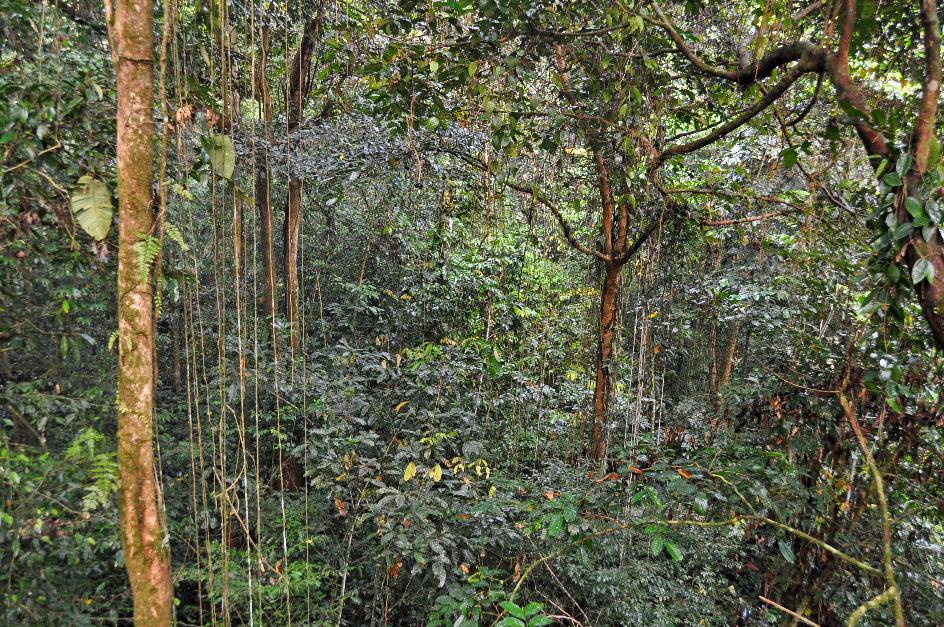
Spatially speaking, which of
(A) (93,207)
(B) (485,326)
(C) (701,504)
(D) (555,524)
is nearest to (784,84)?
(C) (701,504)

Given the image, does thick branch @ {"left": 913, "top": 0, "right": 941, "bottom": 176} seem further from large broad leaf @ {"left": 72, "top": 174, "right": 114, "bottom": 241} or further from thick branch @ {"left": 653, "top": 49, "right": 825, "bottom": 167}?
large broad leaf @ {"left": 72, "top": 174, "right": 114, "bottom": 241}

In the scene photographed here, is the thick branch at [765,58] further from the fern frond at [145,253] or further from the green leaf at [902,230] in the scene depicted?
the fern frond at [145,253]

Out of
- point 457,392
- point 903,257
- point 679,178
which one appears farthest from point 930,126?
point 457,392

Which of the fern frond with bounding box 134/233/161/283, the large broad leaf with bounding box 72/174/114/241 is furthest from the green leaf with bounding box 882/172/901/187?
the large broad leaf with bounding box 72/174/114/241

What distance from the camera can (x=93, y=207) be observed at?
3.67ft

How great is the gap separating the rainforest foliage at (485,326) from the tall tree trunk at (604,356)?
14 mm

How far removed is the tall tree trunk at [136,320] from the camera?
→ 40.1 inches

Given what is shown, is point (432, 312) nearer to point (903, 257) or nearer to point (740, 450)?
point (740, 450)

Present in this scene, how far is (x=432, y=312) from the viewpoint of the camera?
3.69 metres

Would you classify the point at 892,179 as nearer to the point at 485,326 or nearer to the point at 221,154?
the point at 221,154

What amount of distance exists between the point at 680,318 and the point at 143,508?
10.3ft

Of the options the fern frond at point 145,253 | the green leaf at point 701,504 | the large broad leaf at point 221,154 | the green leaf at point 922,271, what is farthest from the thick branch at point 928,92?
the fern frond at point 145,253

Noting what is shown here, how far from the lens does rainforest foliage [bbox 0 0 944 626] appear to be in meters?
1.12

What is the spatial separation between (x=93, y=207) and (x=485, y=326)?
2.69 m
